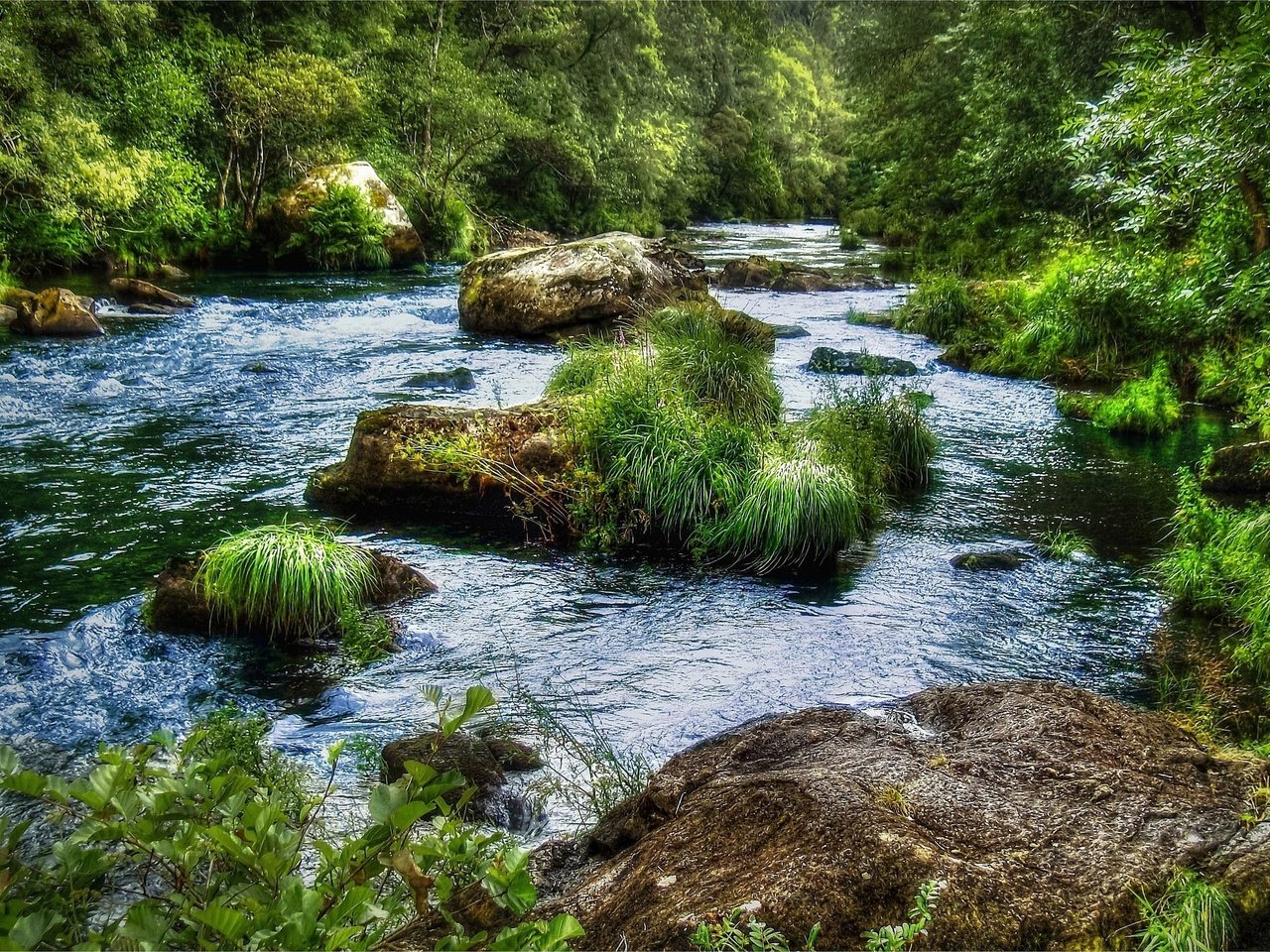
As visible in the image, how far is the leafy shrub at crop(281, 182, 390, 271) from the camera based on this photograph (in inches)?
941

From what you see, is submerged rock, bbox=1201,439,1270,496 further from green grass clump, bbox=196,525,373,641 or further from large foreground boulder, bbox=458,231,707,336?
large foreground boulder, bbox=458,231,707,336

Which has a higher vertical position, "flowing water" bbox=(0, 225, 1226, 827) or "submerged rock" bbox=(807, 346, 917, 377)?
"submerged rock" bbox=(807, 346, 917, 377)

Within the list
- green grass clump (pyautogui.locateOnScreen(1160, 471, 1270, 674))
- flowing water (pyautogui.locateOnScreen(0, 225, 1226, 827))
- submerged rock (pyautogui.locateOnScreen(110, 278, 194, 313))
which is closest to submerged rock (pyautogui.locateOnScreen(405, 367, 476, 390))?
flowing water (pyautogui.locateOnScreen(0, 225, 1226, 827))

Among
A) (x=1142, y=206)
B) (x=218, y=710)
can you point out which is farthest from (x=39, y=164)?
(x=1142, y=206)

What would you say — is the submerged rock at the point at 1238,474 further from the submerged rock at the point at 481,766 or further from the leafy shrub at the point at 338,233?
the leafy shrub at the point at 338,233

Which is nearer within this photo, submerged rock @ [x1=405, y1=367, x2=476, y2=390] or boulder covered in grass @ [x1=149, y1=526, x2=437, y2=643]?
boulder covered in grass @ [x1=149, y1=526, x2=437, y2=643]

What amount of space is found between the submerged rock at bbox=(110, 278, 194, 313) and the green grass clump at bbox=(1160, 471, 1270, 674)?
1645cm

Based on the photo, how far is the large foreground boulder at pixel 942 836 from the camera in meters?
2.76

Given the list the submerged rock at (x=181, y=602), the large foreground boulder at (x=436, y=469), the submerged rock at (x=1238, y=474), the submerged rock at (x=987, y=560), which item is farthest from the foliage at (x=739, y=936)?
the submerged rock at (x=1238, y=474)

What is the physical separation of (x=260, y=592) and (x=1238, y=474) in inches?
324

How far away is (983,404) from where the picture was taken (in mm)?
13250

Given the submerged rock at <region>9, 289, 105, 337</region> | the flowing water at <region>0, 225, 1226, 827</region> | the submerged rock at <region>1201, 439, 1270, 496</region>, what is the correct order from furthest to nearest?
the submerged rock at <region>9, 289, 105, 337</region>, the submerged rock at <region>1201, 439, 1270, 496</region>, the flowing water at <region>0, 225, 1226, 827</region>

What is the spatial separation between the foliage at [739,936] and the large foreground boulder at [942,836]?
6cm

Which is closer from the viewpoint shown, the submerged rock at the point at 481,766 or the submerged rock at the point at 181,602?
the submerged rock at the point at 481,766
